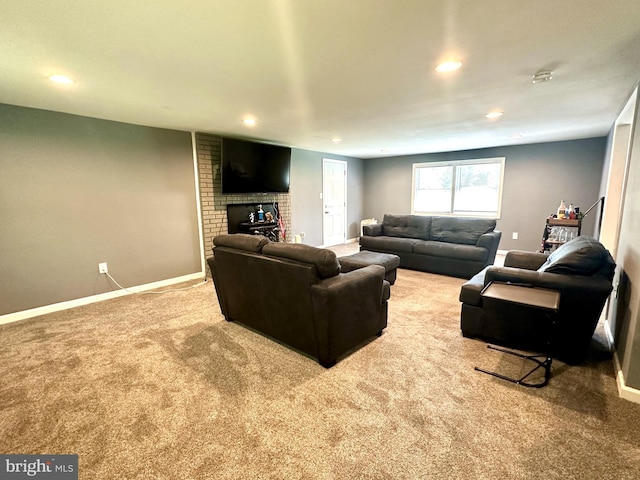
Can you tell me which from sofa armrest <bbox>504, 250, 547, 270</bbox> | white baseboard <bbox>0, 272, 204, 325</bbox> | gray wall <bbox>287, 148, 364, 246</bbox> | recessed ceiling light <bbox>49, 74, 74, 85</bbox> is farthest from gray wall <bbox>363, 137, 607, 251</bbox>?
recessed ceiling light <bbox>49, 74, 74, 85</bbox>

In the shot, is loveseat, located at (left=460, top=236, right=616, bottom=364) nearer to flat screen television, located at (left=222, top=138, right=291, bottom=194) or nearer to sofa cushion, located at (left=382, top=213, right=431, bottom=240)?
sofa cushion, located at (left=382, top=213, right=431, bottom=240)

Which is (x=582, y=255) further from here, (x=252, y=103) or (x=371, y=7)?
(x=252, y=103)

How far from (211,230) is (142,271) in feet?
3.71

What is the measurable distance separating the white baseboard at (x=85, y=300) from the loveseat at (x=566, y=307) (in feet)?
13.2

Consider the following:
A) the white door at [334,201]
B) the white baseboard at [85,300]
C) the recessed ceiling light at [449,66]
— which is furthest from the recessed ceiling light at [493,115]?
the white baseboard at [85,300]

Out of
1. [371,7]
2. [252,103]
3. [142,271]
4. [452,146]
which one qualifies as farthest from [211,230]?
[452,146]

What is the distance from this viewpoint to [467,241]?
15.5ft

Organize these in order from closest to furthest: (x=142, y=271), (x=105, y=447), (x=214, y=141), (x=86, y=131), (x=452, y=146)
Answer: (x=105, y=447) → (x=86, y=131) → (x=142, y=271) → (x=214, y=141) → (x=452, y=146)

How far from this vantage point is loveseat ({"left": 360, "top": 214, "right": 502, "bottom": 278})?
14.4 ft

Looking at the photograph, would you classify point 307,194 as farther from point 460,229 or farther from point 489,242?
point 489,242

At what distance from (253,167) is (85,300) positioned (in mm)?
2944

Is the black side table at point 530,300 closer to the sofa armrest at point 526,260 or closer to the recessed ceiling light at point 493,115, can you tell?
the sofa armrest at point 526,260

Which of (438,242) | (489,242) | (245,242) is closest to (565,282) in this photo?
(489,242)

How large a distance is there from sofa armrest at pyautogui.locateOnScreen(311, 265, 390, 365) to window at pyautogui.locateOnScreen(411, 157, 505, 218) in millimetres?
4813
